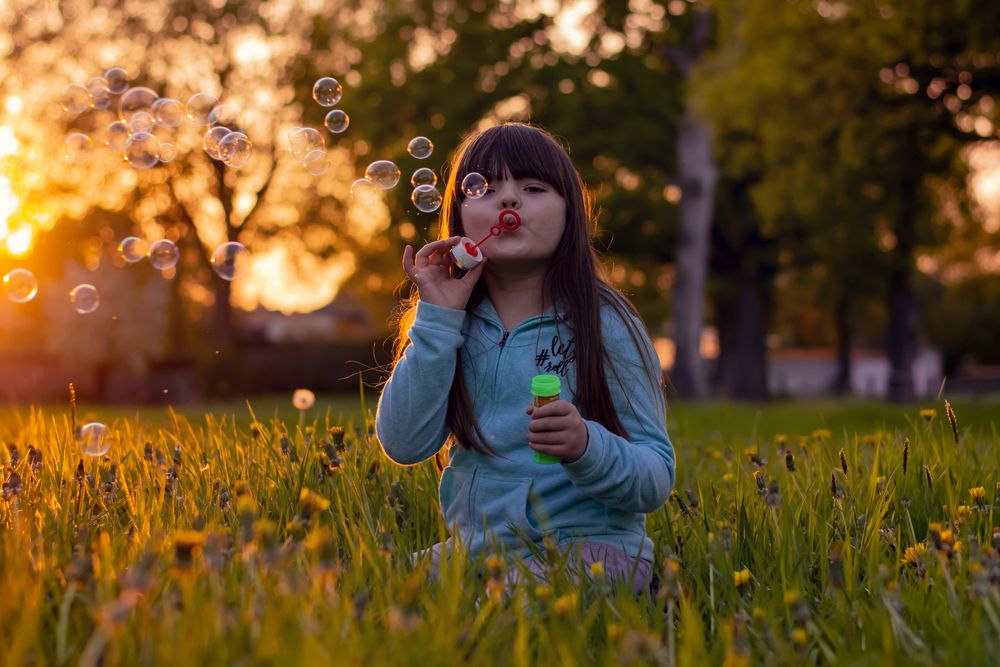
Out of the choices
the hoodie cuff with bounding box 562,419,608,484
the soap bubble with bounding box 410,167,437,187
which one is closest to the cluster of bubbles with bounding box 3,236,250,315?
the soap bubble with bounding box 410,167,437,187

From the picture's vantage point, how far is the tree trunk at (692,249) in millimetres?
22391

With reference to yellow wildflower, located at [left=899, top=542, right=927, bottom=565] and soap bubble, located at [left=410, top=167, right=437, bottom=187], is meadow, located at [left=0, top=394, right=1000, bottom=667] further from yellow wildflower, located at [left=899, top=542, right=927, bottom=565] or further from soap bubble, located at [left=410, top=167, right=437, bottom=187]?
soap bubble, located at [left=410, top=167, right=437, bottom=187]

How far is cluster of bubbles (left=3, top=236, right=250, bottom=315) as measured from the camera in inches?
200

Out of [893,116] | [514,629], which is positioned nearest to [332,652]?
[514,629]

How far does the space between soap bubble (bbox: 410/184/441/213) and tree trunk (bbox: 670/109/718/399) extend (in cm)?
1850

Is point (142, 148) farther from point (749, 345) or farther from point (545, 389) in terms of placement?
point (749, 345)

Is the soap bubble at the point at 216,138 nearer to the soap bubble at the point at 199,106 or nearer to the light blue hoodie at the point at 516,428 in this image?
the soap bubble at the point at 199,106

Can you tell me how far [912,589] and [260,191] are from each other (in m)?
27.8

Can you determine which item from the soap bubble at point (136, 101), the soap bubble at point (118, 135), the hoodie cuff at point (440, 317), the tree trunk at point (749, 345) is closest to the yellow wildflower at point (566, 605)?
the hoodie cuff at point (440, 317)

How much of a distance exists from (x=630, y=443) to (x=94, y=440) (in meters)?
2.15

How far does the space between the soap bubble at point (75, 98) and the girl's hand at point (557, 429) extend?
406 centimetres

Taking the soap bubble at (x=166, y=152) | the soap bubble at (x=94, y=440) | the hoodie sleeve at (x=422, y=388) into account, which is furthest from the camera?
the soap bubble at (x=166, y=152)

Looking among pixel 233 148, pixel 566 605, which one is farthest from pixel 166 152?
pixel 566 605

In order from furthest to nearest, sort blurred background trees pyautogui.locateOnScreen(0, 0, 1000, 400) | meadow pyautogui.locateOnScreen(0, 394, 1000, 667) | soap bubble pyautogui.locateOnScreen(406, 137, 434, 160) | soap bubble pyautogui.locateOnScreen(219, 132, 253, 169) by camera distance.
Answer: blurred background trees pyautogui.locateOnScreen(0, 0, 1000, 400) → soap bubble pyautogui.locateOnScreen(219, 132, 253, 169) → soap bubble pyautogui.locateOnScreen(406, 137, 434, 160) → meadow pyautogui.locateOnScreen(0, 394, 1000, 667)
